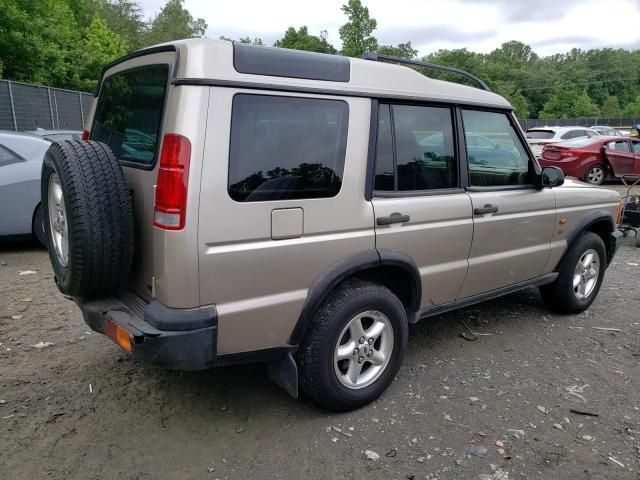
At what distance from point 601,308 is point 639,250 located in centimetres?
320

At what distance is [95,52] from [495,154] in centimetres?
2965

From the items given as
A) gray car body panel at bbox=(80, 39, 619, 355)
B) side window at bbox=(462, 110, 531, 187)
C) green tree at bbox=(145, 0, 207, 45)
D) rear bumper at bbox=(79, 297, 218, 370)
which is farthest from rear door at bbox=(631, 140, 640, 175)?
green tree at bbox=(145, 0, 207, 45)

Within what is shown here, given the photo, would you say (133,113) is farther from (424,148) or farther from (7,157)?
(7,157)

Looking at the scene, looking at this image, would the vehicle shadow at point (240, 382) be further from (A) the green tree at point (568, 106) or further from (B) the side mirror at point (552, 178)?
(A) the green tree at point (568, 106)

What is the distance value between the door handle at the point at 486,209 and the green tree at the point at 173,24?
68.5 m

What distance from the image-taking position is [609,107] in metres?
78.4

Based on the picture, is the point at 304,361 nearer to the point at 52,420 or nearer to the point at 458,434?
the point at 458,434

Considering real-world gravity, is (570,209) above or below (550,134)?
above

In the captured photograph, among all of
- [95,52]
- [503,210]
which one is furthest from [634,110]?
[503,210]

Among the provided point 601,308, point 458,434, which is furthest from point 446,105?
point 601,308

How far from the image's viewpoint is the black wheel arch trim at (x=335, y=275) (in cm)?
278

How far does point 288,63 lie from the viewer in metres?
2.62

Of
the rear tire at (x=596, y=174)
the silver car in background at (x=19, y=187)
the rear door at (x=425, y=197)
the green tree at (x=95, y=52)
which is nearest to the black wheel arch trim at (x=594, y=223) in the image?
the rear door at (x=425, y=197)

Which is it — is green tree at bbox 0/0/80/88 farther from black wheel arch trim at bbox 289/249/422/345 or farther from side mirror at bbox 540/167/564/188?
black wheel arch trim at bbox 289/249/422/345
